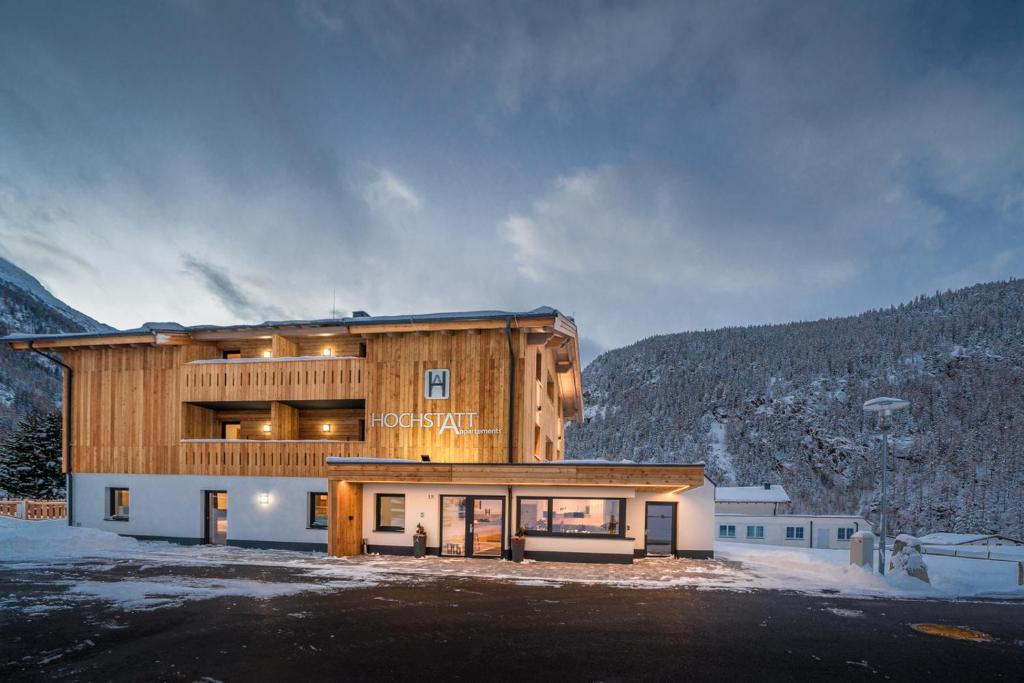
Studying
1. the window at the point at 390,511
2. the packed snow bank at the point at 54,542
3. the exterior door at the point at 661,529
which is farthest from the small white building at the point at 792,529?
the packed snow bank at the point at 54,542

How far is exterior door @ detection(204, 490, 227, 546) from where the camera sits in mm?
21219

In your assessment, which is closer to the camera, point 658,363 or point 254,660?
point 254,660

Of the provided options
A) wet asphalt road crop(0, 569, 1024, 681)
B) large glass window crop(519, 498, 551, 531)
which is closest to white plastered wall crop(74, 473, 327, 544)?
large glass window crop(519, 498, 551, 531)

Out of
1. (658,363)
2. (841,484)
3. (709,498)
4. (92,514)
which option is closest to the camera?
(709,498)

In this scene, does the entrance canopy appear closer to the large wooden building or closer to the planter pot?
the large wooden building

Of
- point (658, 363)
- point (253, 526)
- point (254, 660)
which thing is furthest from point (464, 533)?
point (658, 363)

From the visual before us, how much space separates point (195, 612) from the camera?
1132cm

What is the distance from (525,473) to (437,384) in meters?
5.00

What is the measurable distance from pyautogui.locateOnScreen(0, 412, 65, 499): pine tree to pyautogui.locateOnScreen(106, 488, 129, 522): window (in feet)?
57.6

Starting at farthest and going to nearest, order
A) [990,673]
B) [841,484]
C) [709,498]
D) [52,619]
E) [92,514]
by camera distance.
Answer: [841,484]
[92,514]
[709,498]
[52,619]
[990,673]

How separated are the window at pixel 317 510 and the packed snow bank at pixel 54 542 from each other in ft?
19.8

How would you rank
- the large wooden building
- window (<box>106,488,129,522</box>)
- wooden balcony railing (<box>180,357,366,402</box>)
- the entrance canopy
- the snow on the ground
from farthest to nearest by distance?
window (<box>106,488,129,522</box>), wooden balcony railing (<box>180,357,366,402</box>), the large wooden building, the entrance canopy, the snow on the ground

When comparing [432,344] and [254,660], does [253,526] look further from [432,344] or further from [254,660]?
[254,660]

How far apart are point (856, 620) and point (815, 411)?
124 metres
